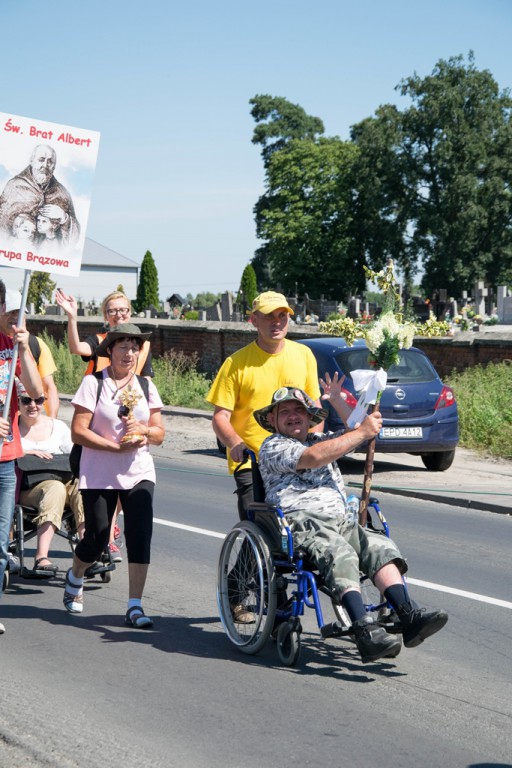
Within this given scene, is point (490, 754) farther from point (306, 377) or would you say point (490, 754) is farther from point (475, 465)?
point (475, 465)

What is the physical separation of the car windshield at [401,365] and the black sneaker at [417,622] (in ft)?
27.8

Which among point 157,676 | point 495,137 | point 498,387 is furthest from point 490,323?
point 495,137

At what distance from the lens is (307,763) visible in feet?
14.8

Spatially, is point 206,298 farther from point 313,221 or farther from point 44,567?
point 44,567

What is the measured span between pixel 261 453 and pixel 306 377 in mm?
765

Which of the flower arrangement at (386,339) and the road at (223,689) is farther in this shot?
the flower arrangement at (386,339)

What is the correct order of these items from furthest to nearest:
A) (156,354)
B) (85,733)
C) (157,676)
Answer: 1. (156,354)
2. (157,676)
3. (85,733)

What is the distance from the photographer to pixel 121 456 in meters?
6.80

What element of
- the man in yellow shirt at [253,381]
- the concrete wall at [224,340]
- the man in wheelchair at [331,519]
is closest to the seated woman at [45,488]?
the man in yellow shirt at [253,381]

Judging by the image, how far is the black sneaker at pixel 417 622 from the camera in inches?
217

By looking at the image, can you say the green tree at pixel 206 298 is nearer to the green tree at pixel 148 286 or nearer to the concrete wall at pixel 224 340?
the green tree at pixel 148 286

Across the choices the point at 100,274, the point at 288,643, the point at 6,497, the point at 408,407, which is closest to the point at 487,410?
the point at 408,407

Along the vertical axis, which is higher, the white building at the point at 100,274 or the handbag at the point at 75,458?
the white building at the point at 100,274

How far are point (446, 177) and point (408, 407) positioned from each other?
58.9 meters
